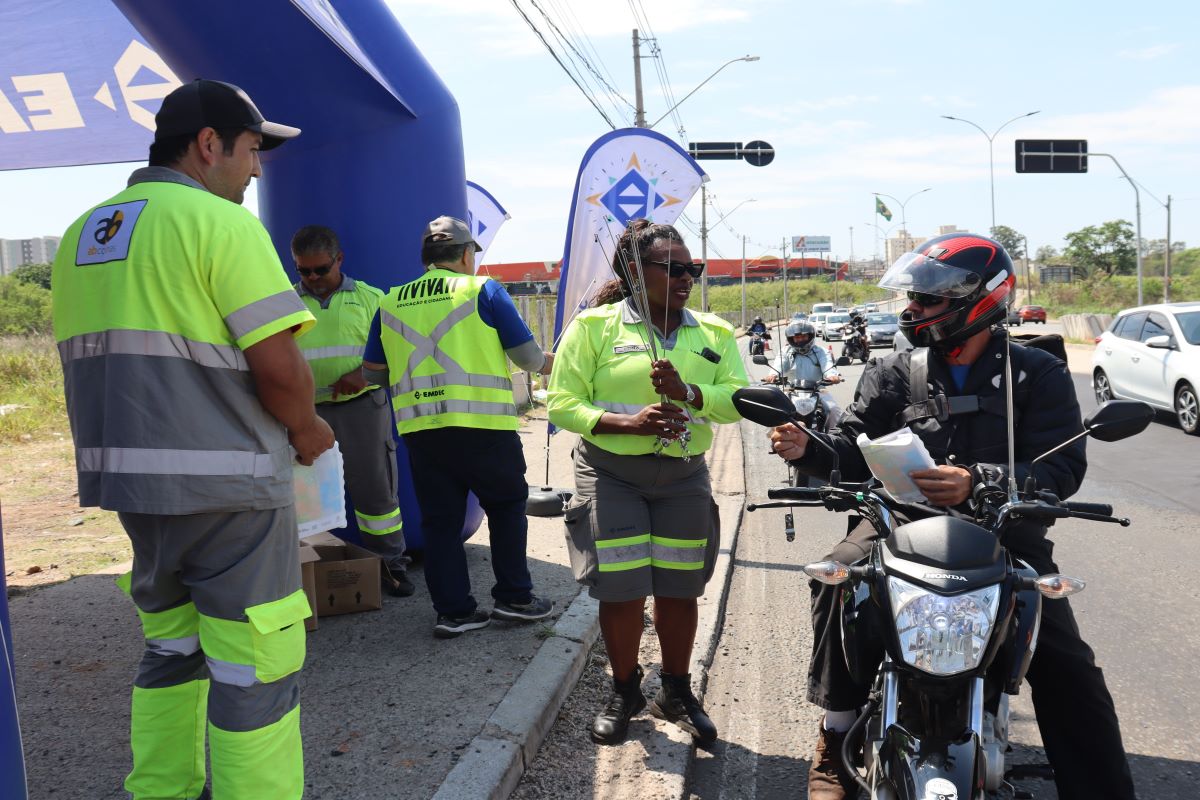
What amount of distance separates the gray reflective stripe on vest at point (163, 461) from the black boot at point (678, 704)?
2032 mm

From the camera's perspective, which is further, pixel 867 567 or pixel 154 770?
pixel 154 770

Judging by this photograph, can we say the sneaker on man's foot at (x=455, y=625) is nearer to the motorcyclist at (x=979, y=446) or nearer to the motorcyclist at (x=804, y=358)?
the motorcyclist at (x=979, y=446)

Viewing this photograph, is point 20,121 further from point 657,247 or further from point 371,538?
point 657,247

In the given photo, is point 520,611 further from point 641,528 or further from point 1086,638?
point 1086,638

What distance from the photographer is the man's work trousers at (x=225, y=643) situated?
2.63 meters

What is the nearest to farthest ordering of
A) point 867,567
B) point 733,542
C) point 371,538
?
point 867,567 < point 371,538 < point 733,542

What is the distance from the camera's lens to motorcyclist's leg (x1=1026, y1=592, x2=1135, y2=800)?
2822mm

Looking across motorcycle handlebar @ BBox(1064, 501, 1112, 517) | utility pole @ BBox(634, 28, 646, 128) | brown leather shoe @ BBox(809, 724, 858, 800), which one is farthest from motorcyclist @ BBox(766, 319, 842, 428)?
utility pole @ BBox(634, 28, 646, 128)

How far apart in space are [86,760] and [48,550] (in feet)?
12.5

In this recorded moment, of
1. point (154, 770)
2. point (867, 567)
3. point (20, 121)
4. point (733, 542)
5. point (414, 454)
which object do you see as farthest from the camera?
point (733, 542)

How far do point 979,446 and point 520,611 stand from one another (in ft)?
8.27

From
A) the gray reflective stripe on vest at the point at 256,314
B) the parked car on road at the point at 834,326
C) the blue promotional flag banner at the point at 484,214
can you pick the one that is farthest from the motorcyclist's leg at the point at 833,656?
the parked car on road at the point at 834,326

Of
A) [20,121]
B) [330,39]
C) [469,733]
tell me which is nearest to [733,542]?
[469,733]

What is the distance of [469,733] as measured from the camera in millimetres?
3637
